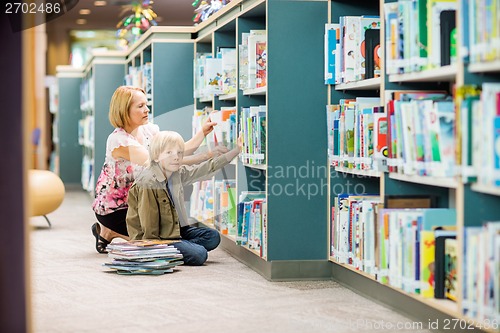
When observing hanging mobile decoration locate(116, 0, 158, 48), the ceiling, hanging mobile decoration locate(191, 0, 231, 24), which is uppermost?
the ceiling

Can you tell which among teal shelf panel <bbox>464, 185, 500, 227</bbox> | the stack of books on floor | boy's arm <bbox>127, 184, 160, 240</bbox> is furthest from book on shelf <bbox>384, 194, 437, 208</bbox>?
boy's arm <bbox>127, 184, 160, 240</bbox>

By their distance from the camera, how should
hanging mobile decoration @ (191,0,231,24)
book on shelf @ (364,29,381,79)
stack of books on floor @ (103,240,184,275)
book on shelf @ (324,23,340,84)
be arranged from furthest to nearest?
hanging mobile decoration @ (191,0,231,24) → stack of books on floor @ (103,240,184,275) → book on shelf @ (324,23,340,84) → book on shelf @ (364,29,381,79)

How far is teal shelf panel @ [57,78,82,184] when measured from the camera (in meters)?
12.4

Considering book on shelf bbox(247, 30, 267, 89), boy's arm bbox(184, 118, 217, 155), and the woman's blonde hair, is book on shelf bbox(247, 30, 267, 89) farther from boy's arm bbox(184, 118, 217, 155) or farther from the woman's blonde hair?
the woman's blonde hair

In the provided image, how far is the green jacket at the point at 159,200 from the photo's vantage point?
16.4 ft

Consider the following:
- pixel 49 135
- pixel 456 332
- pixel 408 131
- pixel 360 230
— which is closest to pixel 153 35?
pixel 360 230

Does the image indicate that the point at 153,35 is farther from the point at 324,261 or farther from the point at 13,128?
the point at 13,128

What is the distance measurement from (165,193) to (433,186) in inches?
76.3

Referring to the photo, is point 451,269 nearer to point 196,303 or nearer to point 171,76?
point 196,303

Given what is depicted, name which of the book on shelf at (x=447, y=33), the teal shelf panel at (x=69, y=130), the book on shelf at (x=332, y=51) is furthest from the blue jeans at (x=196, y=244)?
the teal shelf panel at (x=69, y=130)

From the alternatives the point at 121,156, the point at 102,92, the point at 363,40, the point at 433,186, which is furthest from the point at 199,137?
the point at 102,92

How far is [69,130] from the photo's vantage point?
12508 mm

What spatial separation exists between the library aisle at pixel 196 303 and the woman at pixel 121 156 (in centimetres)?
41

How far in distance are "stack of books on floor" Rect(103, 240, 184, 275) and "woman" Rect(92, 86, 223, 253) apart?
2.43ft
